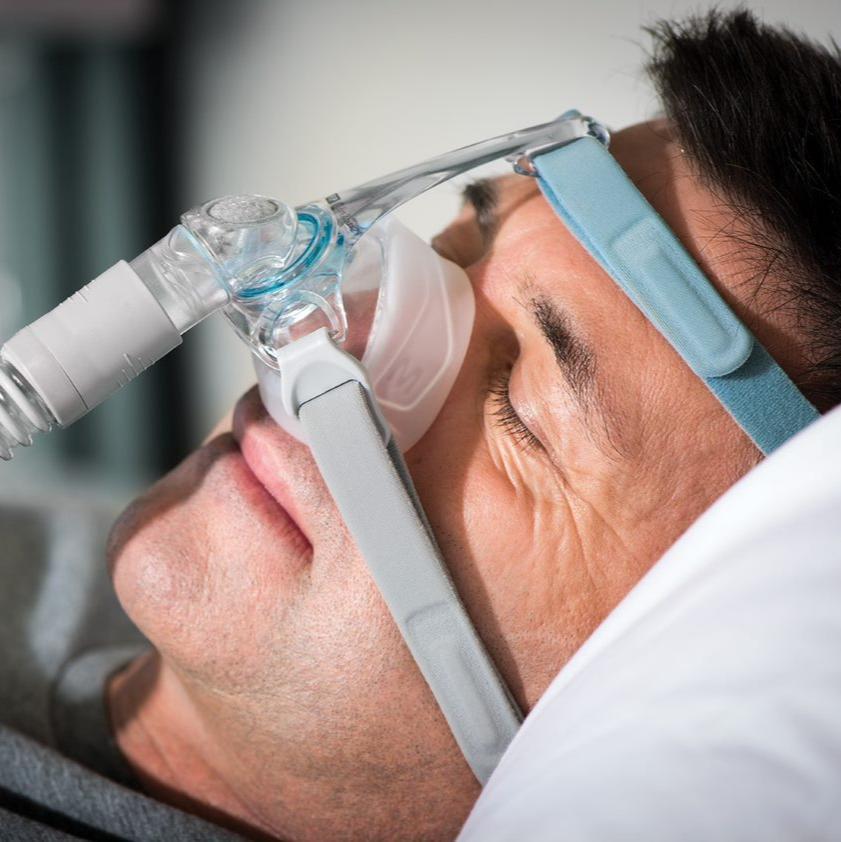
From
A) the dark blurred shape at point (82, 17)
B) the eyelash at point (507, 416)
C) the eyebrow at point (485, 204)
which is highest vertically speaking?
the dark blurred shape at point (82, 17)

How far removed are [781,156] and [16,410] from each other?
661 mm

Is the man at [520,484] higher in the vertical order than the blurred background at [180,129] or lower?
lower

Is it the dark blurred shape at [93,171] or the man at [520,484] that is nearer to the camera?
the man at [520,484]

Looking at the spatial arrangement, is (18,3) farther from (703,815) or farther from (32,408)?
(703,815)

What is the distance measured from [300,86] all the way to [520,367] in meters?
1.66

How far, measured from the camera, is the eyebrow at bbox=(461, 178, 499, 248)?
36.9 inches

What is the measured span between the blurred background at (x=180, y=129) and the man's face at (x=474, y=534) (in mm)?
1131

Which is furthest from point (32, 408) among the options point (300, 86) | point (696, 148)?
point (300, 86)

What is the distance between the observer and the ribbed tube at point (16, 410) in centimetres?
79

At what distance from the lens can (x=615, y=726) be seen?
67cm

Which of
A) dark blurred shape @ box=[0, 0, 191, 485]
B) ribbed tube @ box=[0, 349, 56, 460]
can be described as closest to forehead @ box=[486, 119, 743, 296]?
ribbed tube @ box=[0, 349, 56, 460]

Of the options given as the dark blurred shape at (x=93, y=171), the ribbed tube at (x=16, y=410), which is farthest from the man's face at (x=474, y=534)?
the dark blurred shape at (x=93, y=171)

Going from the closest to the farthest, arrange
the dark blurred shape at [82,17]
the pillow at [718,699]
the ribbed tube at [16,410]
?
the pillow at [718,699] → the ribbed tube at [16,410] → the dark blurred shape at [82,17]

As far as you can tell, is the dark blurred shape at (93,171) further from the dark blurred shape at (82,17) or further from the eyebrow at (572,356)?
the eyebrow at (572,356)
